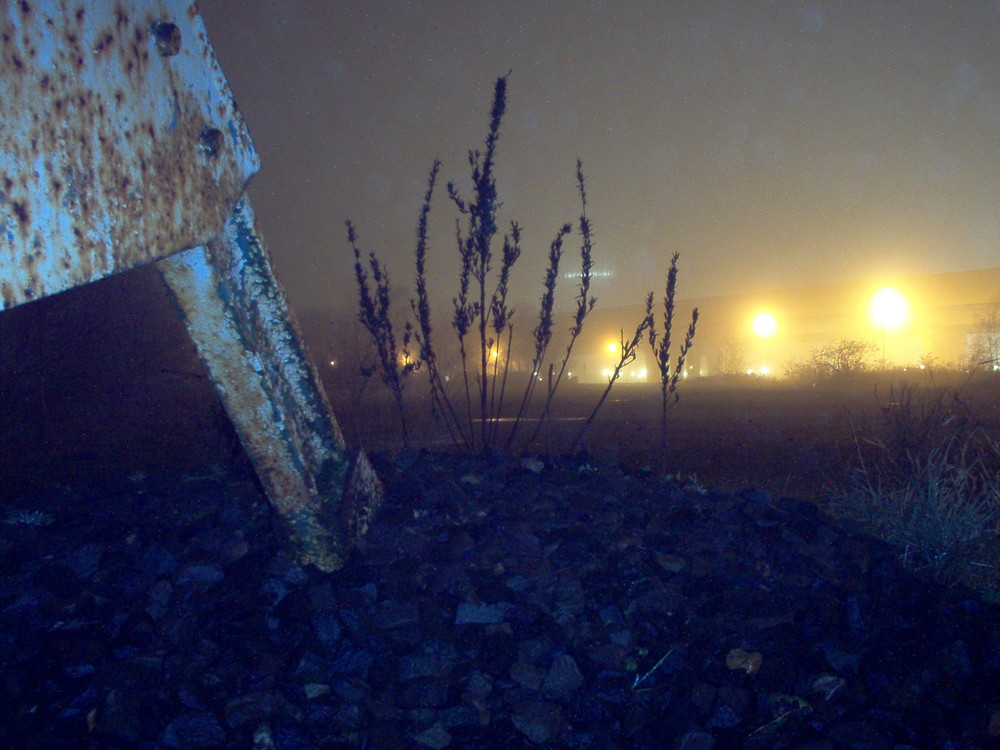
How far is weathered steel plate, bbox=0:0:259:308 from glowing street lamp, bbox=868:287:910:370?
32.5 meters

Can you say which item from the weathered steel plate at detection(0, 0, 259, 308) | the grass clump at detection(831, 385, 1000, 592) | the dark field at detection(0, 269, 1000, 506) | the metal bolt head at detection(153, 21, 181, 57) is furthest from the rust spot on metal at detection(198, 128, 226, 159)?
the grass clump at detection(831, 385, 1000, 592)

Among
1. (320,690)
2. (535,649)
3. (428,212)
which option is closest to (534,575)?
(535,649)

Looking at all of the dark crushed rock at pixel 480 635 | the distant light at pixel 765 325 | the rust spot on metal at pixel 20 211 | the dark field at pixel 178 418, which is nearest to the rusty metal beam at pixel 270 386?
the dark crushed rock at pixel 480 635

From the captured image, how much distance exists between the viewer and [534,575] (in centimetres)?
229

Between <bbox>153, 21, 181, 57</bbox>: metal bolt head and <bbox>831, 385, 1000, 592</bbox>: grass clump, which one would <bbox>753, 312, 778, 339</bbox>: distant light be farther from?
<bbox>153, 21, 181, 57</bbox>: metal bolt head

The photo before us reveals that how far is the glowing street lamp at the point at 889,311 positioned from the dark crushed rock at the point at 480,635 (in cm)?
3059

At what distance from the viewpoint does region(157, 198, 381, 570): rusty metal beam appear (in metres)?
1.88

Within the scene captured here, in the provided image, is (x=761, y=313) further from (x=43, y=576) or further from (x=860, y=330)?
(x=43, y=576)

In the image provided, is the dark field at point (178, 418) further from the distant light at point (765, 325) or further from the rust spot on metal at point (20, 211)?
the distant light at point (765, 325)

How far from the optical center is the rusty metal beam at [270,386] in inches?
74.2

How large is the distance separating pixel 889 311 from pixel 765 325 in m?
5.45

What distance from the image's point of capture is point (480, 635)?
6.67 feet

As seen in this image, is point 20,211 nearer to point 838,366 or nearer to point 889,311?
point 838,366

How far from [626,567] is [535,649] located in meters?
0.55
